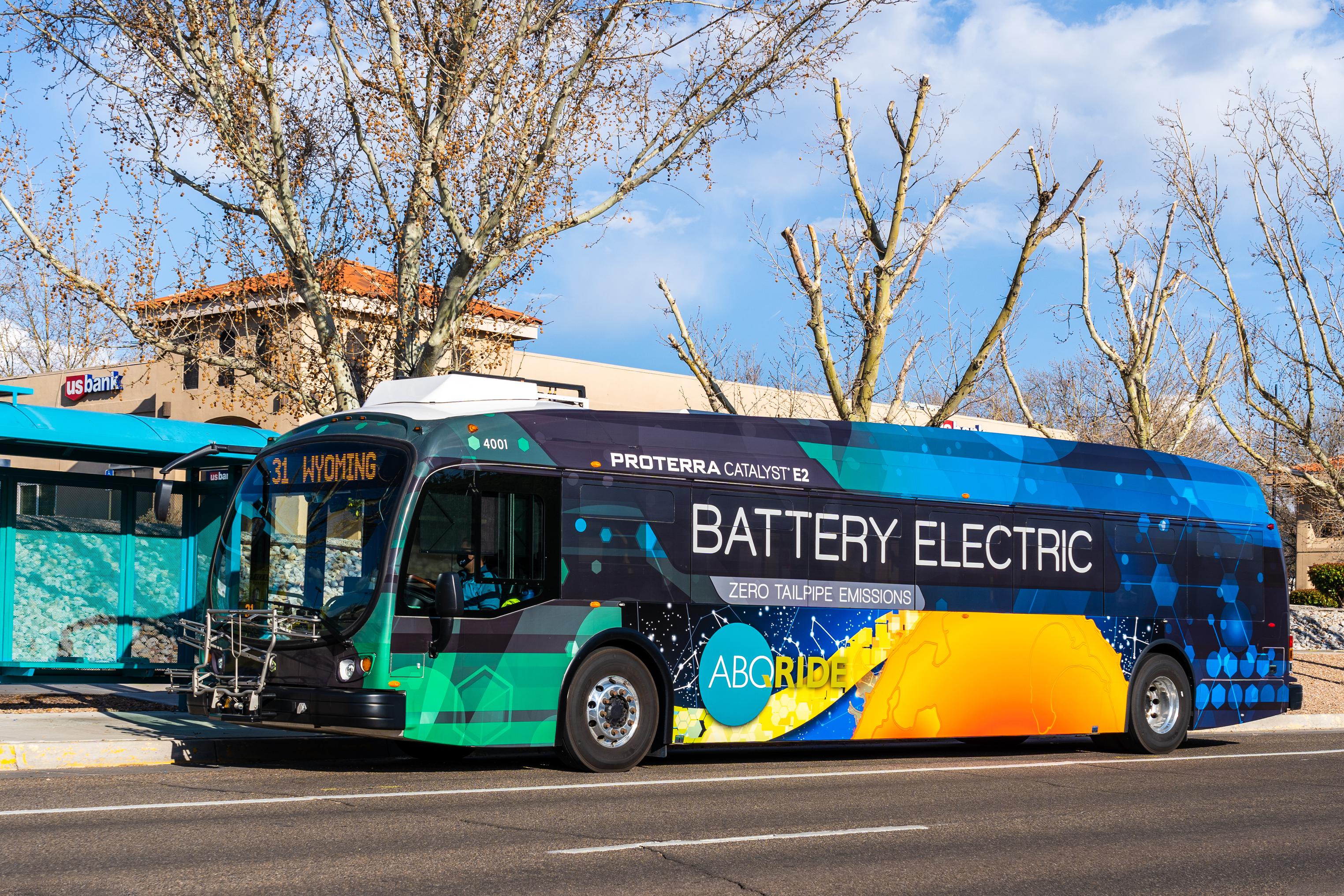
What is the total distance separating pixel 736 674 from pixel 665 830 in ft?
13.2

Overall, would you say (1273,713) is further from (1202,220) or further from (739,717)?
(1202,220)

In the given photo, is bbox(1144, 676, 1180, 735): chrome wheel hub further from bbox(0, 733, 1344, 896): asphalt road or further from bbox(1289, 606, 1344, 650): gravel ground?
bbox(1289, 606, 1344, 650): gravel ground

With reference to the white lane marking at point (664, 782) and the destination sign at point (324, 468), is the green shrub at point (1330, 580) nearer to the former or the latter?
the white lane marking at point (664, 782)

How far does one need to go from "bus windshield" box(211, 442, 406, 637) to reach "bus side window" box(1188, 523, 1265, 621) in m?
9.82

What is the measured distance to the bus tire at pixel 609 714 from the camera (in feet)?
37.1

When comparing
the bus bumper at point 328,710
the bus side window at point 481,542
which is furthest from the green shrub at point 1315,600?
the bus bumper at point 328,710

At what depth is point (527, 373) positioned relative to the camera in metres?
35.4

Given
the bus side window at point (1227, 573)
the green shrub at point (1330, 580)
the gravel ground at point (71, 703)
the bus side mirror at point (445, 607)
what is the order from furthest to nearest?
the green shrub at point (1330, 580) < the bus side window at point (1227, 573) < the gravel ground at point (71, 703) < the bus side mirror at point (445, 607)

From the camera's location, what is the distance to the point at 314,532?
436 inches

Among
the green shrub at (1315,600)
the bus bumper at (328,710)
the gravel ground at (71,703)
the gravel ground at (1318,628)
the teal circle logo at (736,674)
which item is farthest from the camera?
the green shrub at (1315,600)

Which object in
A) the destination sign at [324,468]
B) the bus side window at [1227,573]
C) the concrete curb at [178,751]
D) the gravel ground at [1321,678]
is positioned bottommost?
the gravel ground at [1321,678]

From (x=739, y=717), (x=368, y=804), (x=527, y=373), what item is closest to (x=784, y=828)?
(x=368, y=804)

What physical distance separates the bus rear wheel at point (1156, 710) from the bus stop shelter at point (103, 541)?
10062 mm

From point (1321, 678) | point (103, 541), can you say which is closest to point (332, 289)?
point (103, 541)
